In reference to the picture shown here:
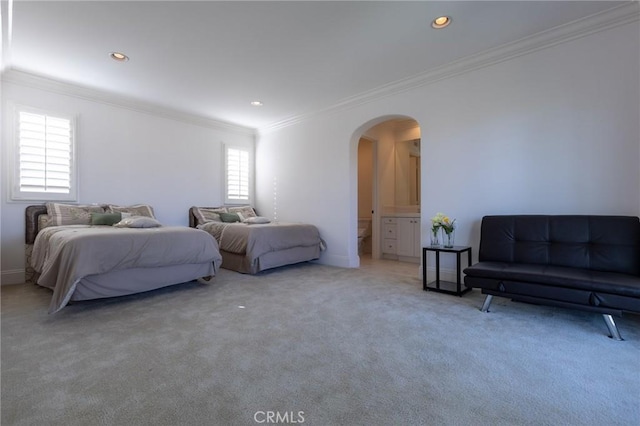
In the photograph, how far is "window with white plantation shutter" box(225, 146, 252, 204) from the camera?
5.93 metres

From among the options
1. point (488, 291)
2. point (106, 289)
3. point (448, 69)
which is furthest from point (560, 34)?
point (106, 289)

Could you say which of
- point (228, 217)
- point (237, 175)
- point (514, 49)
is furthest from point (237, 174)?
point (514, 49)

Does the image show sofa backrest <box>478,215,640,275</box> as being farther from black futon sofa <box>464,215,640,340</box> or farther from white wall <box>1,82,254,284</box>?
white wall <box>1,82,254,284</box>

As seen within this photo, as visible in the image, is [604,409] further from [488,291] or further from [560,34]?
[560,34]

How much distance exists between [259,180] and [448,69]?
161 inches

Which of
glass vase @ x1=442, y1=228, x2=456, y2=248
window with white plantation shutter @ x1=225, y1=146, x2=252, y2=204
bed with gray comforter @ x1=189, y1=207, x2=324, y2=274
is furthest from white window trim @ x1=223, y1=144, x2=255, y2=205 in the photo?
glass vase @ x1=442, y1=228, x2=456, y2=248

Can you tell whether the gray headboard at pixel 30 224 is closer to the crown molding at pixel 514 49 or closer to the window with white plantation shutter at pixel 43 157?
the window with white plantation shutter at pixel 43 157

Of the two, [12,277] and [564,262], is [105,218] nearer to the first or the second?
[12,277]

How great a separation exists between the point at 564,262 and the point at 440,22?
96.3 inches

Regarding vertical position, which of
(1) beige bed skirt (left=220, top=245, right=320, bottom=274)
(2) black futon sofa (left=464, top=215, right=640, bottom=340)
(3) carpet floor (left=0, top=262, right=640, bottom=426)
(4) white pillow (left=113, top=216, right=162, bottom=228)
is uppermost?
(4) white pillow (left=113, top=216, right=162, bottom=228)

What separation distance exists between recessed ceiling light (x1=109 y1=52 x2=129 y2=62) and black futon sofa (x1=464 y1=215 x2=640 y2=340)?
168 inches

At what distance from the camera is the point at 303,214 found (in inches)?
213

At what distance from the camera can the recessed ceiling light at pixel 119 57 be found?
128 inches

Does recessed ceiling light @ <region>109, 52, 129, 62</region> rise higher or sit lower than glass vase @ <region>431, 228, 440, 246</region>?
higher
